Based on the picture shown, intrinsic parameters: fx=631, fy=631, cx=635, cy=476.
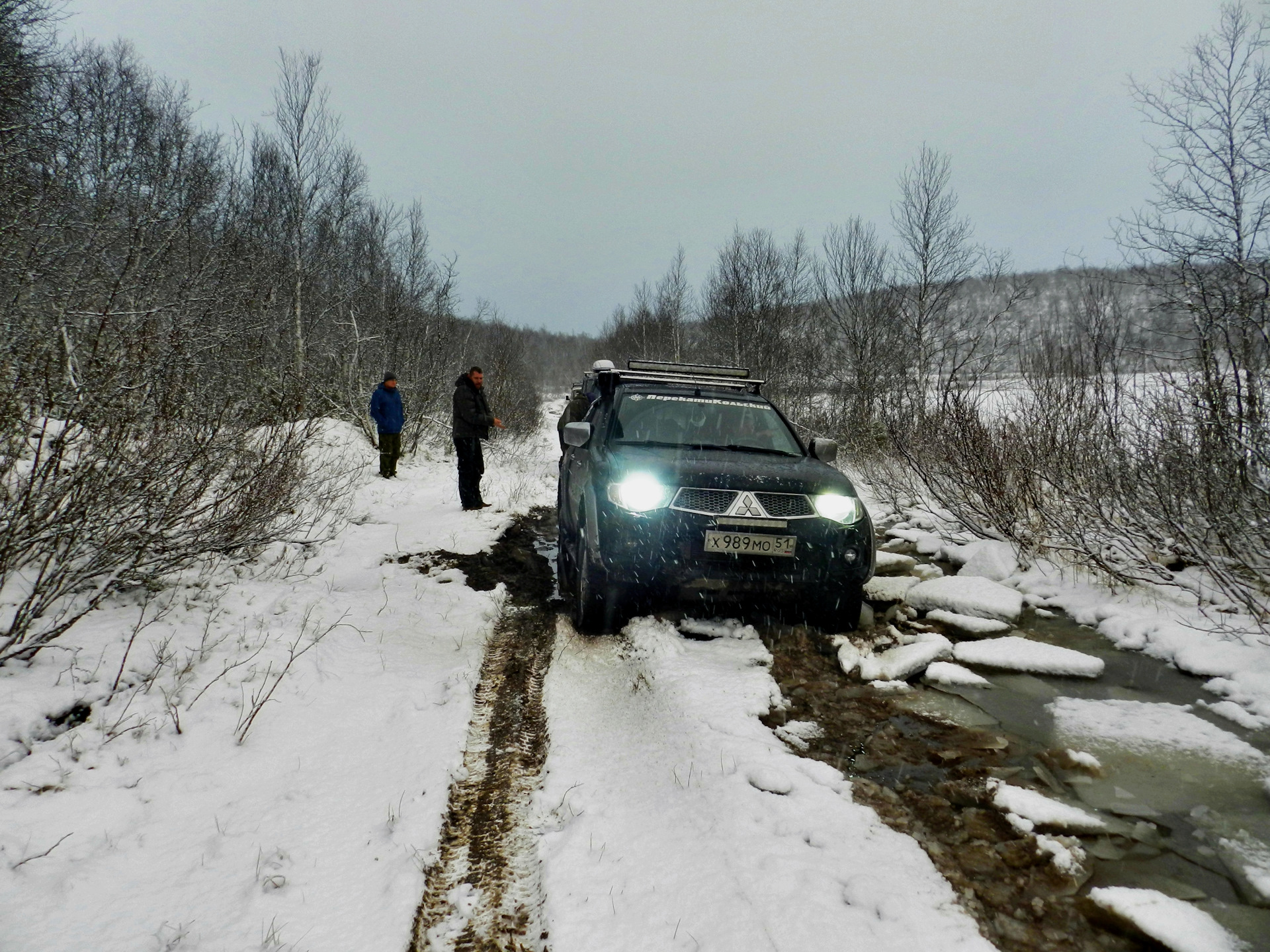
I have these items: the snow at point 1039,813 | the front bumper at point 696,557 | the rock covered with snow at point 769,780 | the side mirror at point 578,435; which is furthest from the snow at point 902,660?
the side mirror at point 578,435

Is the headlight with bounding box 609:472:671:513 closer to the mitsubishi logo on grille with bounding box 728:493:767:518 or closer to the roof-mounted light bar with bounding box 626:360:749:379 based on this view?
the mitsubishi logo on grille with bounding box 728:493:767:518

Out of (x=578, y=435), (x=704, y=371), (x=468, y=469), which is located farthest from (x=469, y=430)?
(x=578, y=435)

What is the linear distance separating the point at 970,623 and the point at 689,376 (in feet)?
12.3

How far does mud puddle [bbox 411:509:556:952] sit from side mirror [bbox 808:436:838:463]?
255 centimetres

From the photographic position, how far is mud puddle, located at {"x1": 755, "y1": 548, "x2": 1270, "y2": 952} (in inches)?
83.8

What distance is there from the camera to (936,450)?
26.3ft

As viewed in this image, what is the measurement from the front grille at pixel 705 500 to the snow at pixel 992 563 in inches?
151

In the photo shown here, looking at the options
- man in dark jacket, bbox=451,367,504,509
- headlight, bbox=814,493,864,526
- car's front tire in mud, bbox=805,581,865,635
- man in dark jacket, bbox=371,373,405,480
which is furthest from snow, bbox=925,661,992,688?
man in dark jacket, bbox=371,373,405,480

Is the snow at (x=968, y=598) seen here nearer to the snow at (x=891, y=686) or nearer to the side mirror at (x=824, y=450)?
the side mirror at (x=824, y=450)

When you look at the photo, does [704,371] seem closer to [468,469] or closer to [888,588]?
[888,588]

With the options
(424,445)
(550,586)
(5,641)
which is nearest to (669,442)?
(550,586)

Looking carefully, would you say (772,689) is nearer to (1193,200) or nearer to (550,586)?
(550,586)

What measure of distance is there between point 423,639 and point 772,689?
2.48m

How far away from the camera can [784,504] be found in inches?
166
